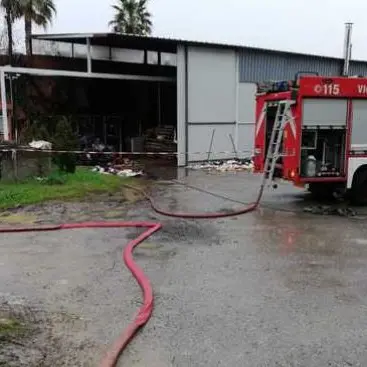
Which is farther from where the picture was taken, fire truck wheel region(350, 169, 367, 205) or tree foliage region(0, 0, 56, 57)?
tree foliage region(0, 0, 56, 57)

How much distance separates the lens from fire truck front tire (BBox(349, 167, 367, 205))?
1130 centimetres

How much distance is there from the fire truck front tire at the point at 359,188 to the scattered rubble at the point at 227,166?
24.9 feet

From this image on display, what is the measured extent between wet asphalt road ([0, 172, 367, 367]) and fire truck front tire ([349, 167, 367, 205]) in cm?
141

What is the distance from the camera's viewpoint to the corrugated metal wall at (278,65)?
21.7 m

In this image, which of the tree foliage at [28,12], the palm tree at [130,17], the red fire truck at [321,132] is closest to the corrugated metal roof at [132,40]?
the tree foliage at [28,12]

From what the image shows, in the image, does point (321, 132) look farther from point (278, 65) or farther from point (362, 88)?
point (278, 65)

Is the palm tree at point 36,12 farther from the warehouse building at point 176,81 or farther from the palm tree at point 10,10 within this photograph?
the warehouse building at point 176,81

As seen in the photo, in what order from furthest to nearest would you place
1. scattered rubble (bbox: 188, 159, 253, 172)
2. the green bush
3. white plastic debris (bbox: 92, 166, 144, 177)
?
scattered rubble (bbox: 188, 159, 253, 172)
white plastic debris (bbox: 92, 166, 144, 177)
the green bush

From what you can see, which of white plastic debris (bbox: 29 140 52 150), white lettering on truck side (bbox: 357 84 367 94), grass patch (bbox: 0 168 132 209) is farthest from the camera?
white plastic debris (bbox: 29 140 52 150)

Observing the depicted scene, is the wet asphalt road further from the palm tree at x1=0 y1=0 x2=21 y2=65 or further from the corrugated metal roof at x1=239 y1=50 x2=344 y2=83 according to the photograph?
the palm tree at x1=0 y1=0 x2=21 y2=65

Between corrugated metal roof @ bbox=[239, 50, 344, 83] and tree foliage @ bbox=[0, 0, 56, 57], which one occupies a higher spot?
tree foliage @ bbox=[0, 0, 56, 57]

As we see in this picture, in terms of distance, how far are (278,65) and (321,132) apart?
1236 centimetres

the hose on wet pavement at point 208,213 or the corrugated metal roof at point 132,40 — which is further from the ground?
the corrugated metal roof at point 132,40

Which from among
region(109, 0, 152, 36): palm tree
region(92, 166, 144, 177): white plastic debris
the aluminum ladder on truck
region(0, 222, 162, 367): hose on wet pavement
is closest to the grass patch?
region(92, 166, 144, 177): white plastic debris
